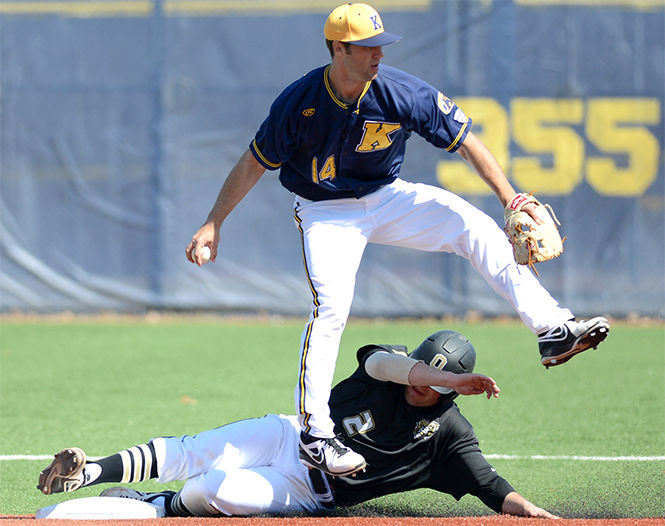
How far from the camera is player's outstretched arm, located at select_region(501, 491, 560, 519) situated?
429 cm

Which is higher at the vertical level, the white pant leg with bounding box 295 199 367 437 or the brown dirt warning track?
the white pant leg with bounding box 295 199 367 437

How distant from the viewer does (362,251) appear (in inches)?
193

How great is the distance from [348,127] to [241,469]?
1.83 meters

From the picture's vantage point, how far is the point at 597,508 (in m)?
4.66

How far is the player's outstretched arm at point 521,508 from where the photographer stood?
4.29 metres

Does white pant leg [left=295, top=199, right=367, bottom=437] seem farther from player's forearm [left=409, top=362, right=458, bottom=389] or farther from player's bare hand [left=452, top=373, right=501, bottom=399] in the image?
player's bare hand [left=452, top=373, right=501, bottom=399]

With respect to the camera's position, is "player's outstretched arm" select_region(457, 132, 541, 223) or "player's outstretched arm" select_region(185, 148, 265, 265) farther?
"player's outstretched arm" select_region(185, 148, 265, 265)

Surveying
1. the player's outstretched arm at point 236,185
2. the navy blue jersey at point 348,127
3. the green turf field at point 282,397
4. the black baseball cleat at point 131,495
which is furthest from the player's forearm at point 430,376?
Result: the black baseball cleat at point 131,495

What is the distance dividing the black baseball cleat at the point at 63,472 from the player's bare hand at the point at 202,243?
1.13m

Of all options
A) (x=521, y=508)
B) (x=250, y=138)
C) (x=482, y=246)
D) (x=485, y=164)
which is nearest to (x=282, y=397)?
(x=482, y=246)

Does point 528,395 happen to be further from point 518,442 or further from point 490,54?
point 490,54

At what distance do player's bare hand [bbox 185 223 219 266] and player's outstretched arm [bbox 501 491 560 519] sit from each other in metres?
1.88

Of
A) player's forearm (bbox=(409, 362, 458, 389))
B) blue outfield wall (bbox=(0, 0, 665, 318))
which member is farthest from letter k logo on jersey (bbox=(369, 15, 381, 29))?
blue outfield wall (bbox=(0, 0, 665, 318))

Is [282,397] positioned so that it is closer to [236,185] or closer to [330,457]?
[236,185]
